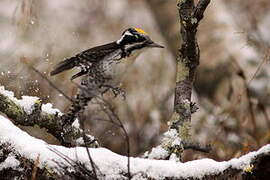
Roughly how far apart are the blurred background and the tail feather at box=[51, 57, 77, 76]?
0.88ft

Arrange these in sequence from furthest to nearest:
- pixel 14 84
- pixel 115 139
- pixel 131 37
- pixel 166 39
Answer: pixel 166 39 → pixel 115 139 → pixel 14 84 → pixel 131 37

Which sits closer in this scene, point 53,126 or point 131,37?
point 53,126

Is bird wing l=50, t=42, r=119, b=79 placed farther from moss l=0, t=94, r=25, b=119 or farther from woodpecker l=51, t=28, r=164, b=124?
moss l=0, t=94, r=25, b=119

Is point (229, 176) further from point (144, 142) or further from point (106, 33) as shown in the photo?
point (106, 33)

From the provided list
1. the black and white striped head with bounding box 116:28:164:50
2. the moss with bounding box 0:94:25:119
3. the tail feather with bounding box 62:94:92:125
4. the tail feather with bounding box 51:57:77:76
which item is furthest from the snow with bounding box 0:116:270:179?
the black and white striped head with bounding box 116:28:164:50

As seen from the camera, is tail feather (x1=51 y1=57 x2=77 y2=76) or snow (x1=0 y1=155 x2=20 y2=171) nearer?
snow (x1=0 y1=155 x2=20 y2=171)

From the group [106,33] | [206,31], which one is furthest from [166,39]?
[106,33]

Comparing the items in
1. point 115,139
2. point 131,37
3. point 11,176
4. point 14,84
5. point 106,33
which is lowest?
point 11,176

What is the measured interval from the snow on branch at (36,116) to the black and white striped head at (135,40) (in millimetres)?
584

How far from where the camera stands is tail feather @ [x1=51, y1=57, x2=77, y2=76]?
9.92 ft

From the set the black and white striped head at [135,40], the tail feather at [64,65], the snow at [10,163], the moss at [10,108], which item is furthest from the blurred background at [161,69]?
the snow at [10,163]

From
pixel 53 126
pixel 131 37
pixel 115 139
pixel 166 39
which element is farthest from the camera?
pixel 166 39

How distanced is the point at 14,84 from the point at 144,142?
8.77ft

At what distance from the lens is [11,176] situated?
8.28 feet
